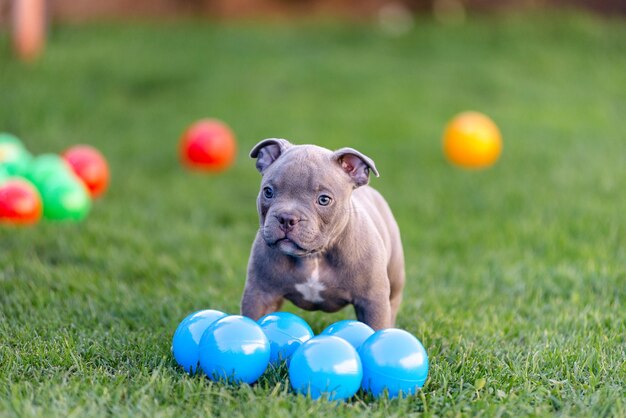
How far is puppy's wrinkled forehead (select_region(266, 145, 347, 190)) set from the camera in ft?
13.7

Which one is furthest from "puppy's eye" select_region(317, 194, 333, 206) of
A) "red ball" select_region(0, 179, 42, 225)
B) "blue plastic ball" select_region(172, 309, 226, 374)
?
"red ball" select_region(0, 179, 42, 225)

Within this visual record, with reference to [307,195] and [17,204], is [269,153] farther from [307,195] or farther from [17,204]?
[17,204]

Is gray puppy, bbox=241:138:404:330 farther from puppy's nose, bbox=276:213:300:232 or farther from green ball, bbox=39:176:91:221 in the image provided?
green ball, bbox=39:176:91:221

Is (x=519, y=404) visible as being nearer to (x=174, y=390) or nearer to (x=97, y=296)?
(x=174, y=390)

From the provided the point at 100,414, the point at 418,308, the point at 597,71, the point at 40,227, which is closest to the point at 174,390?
the point at 100,414

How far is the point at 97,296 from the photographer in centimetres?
557

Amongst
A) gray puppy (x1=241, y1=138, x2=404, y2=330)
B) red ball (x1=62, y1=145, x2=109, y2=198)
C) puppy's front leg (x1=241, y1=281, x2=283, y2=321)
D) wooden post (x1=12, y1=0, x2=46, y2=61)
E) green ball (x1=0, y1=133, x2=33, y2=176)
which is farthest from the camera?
wooden post (x1=12, y1=0, x2=46, y2=61)

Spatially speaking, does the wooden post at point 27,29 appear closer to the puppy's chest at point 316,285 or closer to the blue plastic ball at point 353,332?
the puppy's chest at point 316,285

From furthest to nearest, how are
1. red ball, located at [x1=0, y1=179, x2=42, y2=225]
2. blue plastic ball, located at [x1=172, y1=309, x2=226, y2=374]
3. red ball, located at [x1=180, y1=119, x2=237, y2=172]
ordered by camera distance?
red ball, located at [x1=180, y1=119, x2=237, y2=172] → red ball, located at [x1=0, y1=179, x2=42, y2=225] → blue plastic ball, located at [x1=172, y1=309, x2=226, y2=374]

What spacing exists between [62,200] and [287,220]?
3718mm

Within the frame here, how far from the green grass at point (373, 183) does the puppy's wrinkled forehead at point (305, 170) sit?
952 mm

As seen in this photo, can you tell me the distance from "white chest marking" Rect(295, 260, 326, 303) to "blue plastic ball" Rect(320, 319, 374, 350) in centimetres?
21

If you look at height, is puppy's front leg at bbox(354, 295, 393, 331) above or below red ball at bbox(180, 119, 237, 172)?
above

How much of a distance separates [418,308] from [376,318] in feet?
3.97
